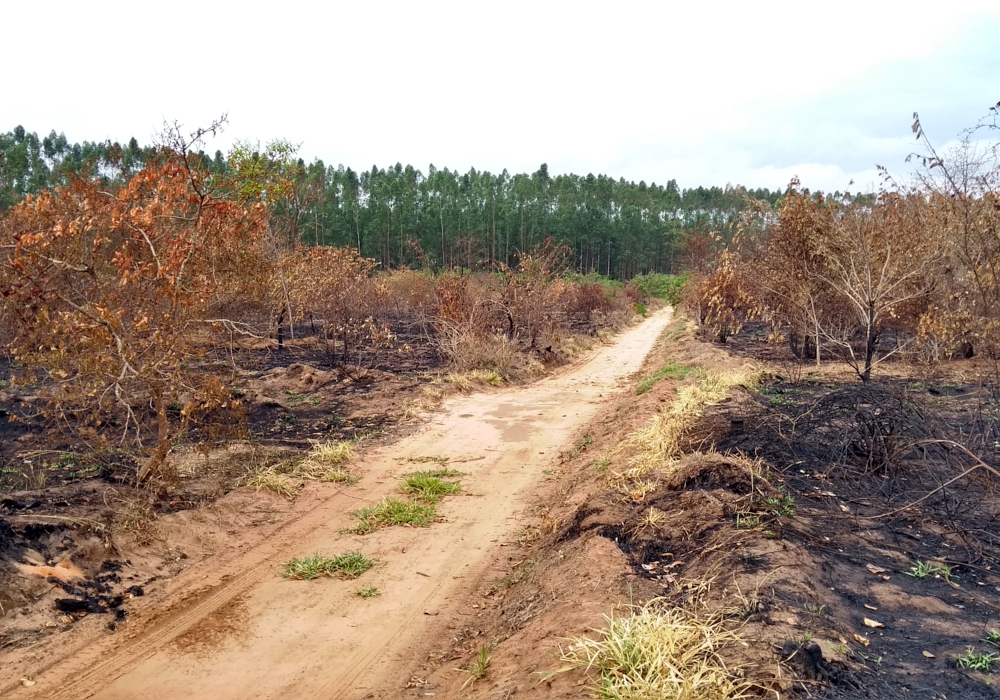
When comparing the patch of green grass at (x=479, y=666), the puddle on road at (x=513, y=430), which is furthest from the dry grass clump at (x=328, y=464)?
the patch of green grass at (x=479, y=666)

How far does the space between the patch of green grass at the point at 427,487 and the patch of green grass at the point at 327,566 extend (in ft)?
5.36

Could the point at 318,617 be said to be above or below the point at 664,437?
below

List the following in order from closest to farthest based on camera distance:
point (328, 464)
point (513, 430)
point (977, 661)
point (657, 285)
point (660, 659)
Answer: point (660, 659)
point (977, 661)
point (328, 464)
point (513, 430)
point (657, 285)

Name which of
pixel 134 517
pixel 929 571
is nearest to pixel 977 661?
pixel 929 571

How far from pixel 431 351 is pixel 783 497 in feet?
49.8

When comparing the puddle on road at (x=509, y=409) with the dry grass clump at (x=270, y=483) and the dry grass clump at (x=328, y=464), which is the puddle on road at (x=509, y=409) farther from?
the dry grass clump at (x=270, y=483)

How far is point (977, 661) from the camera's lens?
3.50m

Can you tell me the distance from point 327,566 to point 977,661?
4.52 m

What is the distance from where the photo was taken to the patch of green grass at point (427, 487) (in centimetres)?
760

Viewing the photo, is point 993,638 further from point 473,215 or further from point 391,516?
point 473,215

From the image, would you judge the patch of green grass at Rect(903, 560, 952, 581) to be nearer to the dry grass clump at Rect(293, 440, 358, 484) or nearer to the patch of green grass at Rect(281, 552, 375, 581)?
the patch of green grass at Rect(281, 552, 375, 581)

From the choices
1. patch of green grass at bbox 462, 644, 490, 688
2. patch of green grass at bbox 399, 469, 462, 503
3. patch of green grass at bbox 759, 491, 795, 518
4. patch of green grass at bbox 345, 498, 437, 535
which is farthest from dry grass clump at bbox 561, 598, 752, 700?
patch of green grass at bbox 399, 469, 462, 503

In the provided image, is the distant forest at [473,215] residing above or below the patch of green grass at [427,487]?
above

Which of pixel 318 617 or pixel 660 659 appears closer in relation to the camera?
pixel 660 659
